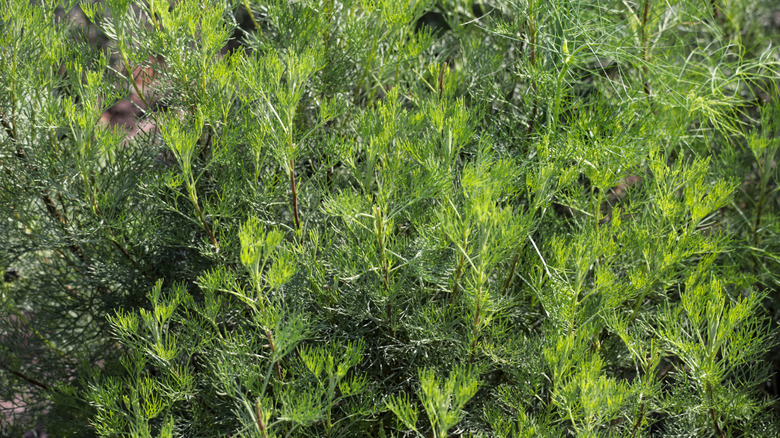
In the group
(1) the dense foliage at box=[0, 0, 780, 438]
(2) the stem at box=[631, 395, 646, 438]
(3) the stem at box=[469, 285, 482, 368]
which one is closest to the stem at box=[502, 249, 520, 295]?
(1) the dense foliage at box=[0, 0, 780, 438]

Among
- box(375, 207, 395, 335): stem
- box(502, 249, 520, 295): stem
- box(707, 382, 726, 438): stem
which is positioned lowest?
box(707, 382, 726, 438): stem

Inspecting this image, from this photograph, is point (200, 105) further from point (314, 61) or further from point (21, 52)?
point (21, 52)

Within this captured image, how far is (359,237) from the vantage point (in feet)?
3.06

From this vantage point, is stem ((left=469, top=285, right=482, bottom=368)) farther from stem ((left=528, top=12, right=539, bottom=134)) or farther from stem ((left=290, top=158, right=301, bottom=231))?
stem ((left=528, top=12, right=539, bottom=134))

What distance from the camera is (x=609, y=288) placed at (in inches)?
36.7

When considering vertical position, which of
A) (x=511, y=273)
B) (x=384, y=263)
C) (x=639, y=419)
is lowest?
(x=639, y=419)

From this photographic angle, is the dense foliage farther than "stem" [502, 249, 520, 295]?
No

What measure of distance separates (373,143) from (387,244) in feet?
0.47

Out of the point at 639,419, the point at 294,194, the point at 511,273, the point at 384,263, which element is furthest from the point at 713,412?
the point at 294,194

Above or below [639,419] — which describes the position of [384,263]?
above

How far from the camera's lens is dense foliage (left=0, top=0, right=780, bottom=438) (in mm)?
859

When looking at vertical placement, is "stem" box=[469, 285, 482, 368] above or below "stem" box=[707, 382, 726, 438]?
above

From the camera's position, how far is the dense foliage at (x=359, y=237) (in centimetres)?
86

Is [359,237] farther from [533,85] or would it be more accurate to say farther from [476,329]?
[533,85]
